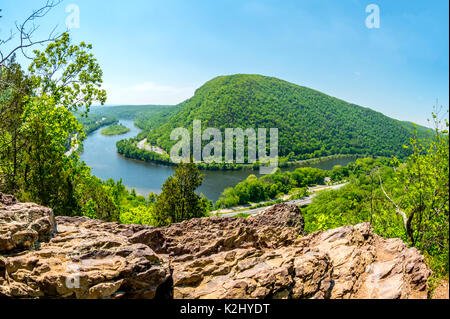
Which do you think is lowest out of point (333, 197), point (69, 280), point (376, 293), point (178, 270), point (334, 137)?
point (333, 197)

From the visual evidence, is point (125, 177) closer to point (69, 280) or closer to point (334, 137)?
point (69, 280)

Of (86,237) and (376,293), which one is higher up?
(86,237)

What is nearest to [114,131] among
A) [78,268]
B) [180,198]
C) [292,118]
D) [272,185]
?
[292,118]

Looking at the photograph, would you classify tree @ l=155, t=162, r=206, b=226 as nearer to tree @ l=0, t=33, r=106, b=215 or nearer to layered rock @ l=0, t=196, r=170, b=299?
tree @ l=0, t=33, r=106, b=215

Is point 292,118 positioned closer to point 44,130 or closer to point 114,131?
point 114,131

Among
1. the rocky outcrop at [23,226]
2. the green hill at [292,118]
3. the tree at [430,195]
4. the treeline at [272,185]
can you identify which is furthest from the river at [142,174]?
the rocky outcrop at [23,226]

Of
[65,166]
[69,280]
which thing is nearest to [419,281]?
[69,280]

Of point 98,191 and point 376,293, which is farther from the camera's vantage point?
point 98,191
